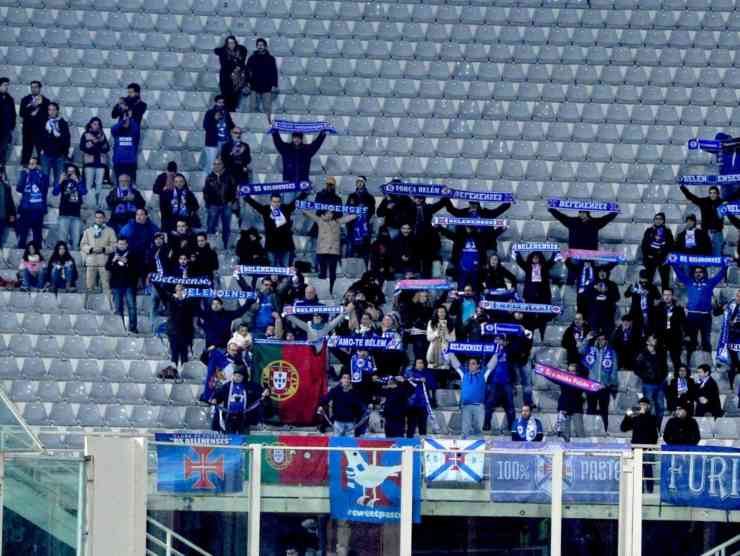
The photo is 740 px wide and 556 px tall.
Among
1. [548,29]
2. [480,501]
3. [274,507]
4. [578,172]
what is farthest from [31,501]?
[548,29]

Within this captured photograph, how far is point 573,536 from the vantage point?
17.8 metres

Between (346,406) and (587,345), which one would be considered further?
(587,345)

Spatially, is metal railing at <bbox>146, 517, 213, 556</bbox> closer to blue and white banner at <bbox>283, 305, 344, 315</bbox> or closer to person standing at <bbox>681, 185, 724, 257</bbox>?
blue and white banner at <bbox>283, 305, 344, 315</bbox>

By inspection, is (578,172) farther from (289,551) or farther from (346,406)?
(289,551)

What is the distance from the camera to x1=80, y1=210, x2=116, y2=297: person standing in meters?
27.4

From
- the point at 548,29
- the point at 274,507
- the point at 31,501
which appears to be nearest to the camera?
the point at 31,501

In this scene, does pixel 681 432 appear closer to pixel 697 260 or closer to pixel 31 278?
pixel 697 260

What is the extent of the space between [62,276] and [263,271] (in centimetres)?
276

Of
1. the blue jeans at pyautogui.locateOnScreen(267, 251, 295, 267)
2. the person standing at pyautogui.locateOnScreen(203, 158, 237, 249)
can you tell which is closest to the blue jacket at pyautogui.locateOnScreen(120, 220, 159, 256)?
the person standing at pyautogui.locateOnScreen(203, 158, 237, 249)

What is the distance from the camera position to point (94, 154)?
2908 cm

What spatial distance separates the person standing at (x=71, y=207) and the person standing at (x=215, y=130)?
2051 mm

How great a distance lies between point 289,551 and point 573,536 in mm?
2412

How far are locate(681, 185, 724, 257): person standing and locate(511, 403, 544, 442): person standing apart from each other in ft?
16.4

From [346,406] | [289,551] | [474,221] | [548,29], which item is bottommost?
[289,551]
